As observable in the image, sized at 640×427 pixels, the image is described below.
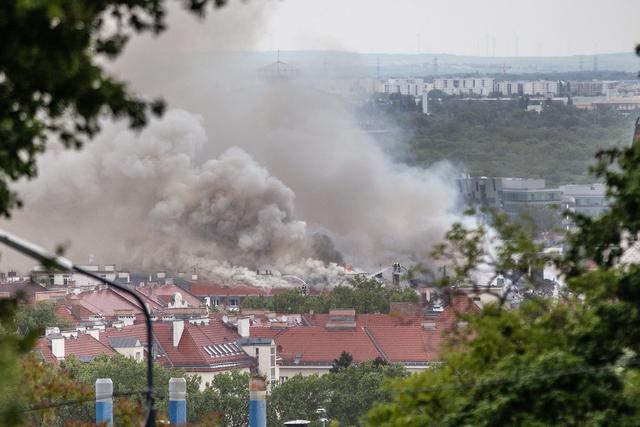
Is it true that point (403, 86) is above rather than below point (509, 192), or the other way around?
above

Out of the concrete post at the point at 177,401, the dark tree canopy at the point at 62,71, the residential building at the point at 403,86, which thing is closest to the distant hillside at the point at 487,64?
the residential building at the point at 403,86

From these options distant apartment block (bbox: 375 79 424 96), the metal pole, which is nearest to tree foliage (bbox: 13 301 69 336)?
distant apartment block (bbox: 375 79 424 96)

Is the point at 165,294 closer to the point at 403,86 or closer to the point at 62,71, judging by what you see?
the point at 403,86

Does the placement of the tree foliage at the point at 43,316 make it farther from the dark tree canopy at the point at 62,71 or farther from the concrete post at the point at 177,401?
the dark tree canopy at the point at 62,71

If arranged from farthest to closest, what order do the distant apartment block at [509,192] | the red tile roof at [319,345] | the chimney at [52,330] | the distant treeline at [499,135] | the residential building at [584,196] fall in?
1. the distant treeline at [499,135]
2. the residential building at [584,196]
3. the distant apartment block at [509,192]
4. the red tile roof at [319,345]
5. the chimney at [52,330]

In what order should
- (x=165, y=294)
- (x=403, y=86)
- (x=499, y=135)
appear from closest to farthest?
(x=165, y=294), (x=499, y=135), (x=403, y=86)

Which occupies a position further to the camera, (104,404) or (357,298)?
(357,298)

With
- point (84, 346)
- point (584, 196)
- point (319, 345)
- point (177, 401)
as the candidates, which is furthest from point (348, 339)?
point (177, 401)
